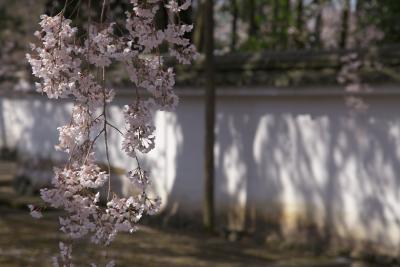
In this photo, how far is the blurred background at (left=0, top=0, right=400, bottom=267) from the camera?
325 inches

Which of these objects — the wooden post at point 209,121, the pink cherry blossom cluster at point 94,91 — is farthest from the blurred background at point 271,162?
the pink cherry blossom cluster at point 94,91

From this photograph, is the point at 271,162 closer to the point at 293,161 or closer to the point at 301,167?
the point at 293,161

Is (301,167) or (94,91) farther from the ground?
(94,91)

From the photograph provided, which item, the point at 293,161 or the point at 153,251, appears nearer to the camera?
the point at 153,251

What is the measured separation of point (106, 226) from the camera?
3.45 metres

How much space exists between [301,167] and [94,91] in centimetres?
593

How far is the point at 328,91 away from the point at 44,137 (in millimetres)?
7462

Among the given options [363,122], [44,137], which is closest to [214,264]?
[363,122]

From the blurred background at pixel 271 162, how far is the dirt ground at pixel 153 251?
2 cm

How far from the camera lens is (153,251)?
8555 millimetres

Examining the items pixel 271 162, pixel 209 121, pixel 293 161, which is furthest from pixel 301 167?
pixel 209 121

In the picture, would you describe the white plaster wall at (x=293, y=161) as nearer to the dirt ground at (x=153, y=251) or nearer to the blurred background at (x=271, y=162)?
the blurred background at (x=271, y=162)

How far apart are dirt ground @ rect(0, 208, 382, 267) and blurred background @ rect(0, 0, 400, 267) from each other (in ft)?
0.07

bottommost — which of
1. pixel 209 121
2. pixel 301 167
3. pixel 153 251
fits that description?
pixel 153 251
